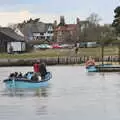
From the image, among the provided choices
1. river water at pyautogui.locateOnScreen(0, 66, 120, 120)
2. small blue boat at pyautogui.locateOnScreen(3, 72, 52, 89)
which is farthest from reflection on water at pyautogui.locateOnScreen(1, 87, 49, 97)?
small blue boat at pyautogui.locateOnScreen(3, 72, 52, 89)

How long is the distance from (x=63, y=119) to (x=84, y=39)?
146 meters

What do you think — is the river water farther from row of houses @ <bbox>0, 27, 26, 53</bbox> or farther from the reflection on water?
row of houses @ <bbox>0, 27, 26, 53</bbox>

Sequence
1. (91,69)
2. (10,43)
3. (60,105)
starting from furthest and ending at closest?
(10,43) < (91,69) < (60,105)

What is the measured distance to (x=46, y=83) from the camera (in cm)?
4703

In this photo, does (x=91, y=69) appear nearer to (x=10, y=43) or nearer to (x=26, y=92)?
(x=26, y=92)

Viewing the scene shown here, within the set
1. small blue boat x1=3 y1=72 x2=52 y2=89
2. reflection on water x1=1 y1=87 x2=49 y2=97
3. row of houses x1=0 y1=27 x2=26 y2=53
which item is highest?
row of houses x1=0 y1=27 x2=26 y2=53

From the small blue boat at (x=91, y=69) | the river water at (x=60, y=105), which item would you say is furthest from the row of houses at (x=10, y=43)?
the river water at (x=60, y=105)

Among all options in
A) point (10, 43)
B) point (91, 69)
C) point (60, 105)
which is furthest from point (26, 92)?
point (10, 43)

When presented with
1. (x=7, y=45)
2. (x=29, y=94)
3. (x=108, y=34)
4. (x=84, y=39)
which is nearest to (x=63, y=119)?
(x=29, y=94)

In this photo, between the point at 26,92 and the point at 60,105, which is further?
the point at 26,92

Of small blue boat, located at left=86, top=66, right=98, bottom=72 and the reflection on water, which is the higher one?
small blue boat, located at left=86, top=66, right=98, bottom=72

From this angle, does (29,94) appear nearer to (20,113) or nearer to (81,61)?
(20,113)

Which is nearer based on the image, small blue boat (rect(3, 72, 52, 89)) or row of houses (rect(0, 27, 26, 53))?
small blue boat (rect(3, 72, 52, 89))

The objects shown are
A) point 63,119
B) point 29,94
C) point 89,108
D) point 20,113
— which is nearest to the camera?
point 63,119
